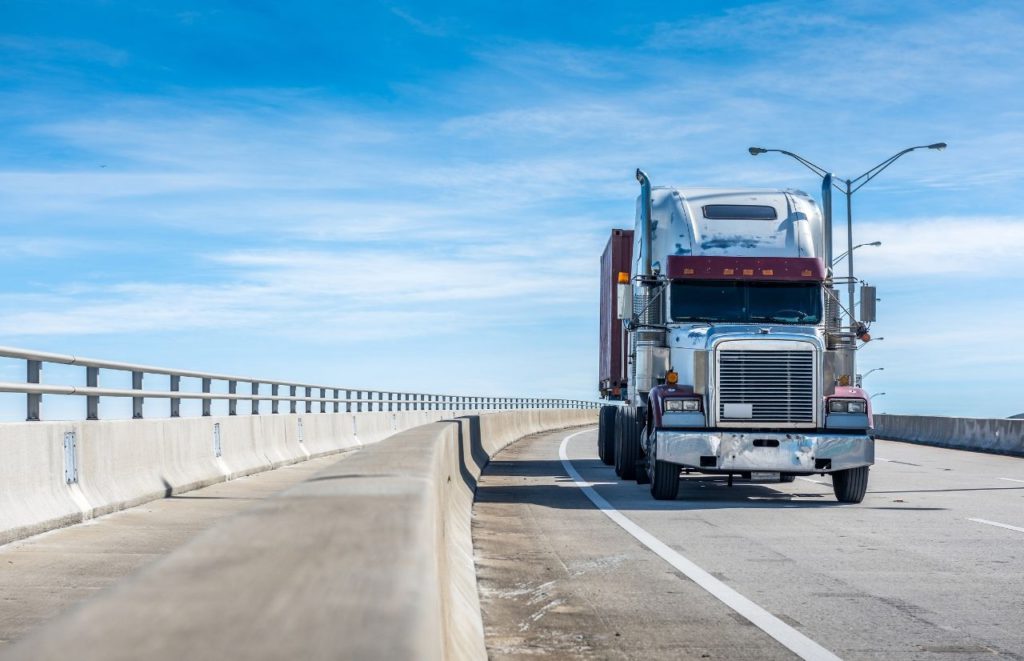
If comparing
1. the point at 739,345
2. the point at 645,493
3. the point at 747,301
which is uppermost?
the point at 747,301

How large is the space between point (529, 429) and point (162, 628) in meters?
46.9

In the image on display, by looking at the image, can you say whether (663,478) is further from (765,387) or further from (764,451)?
(765,387)

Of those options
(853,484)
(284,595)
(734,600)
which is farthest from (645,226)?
(284,595)

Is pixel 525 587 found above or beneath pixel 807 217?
beneath

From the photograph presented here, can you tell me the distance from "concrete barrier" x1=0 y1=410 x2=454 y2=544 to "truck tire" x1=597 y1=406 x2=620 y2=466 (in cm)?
581

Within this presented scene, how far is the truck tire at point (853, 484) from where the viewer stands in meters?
16.9

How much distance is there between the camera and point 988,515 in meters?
15.3

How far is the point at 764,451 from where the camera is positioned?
1673cm

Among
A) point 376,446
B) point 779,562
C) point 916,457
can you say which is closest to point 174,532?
point 376,446

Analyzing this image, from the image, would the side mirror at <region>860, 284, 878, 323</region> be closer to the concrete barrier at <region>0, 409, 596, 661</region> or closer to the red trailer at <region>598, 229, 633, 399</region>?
the red trailer at <region>598, 229, 633, 399</region>

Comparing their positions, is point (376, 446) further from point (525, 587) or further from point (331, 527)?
point (331, 527)

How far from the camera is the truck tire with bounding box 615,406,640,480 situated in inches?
776

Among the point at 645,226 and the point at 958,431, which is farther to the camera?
the point at 958,431

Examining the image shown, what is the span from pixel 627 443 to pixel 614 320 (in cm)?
391
